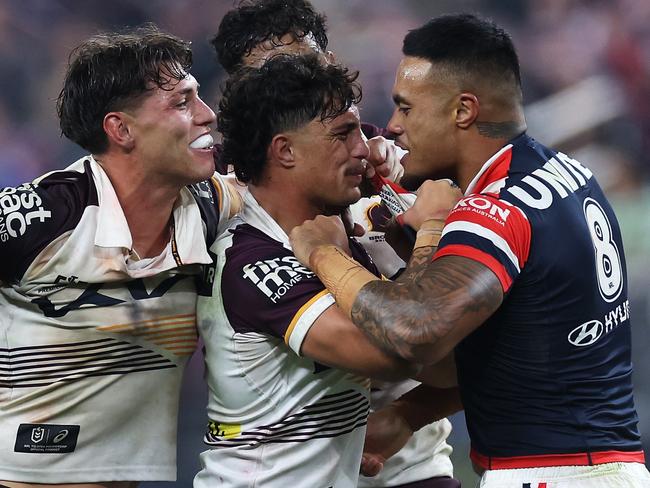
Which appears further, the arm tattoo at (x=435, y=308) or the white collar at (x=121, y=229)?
the white collar at (x=121, y=229)

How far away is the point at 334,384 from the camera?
293cm

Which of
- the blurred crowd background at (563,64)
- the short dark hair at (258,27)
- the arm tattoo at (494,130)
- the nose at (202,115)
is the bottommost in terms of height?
the arm tattoo at (494,130)

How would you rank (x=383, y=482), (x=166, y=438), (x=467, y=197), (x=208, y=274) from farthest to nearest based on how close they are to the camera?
(x=383, y=482)
(x=166, y=438)
(x=208, y=274)
(x=467, y=197)

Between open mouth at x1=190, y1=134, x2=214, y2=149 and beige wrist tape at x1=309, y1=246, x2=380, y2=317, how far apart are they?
0.64 meters

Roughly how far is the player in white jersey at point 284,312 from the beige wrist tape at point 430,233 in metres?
0.29

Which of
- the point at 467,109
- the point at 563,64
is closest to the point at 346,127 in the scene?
the point at 467,109

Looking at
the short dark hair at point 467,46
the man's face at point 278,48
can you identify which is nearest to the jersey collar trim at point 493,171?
the short dark hair at point 467,46

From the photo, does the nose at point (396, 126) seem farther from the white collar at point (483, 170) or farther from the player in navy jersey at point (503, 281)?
the white collar at point (483, 170)

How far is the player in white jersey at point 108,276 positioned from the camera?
298 centimetres

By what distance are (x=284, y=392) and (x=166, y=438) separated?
579 mm

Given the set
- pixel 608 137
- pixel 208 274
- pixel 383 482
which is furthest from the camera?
pixel 608 137

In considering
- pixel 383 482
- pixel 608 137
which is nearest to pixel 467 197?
pixel 383 482

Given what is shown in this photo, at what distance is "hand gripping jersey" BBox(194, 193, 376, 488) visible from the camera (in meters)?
2.86

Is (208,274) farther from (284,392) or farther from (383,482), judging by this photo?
(383,482)
